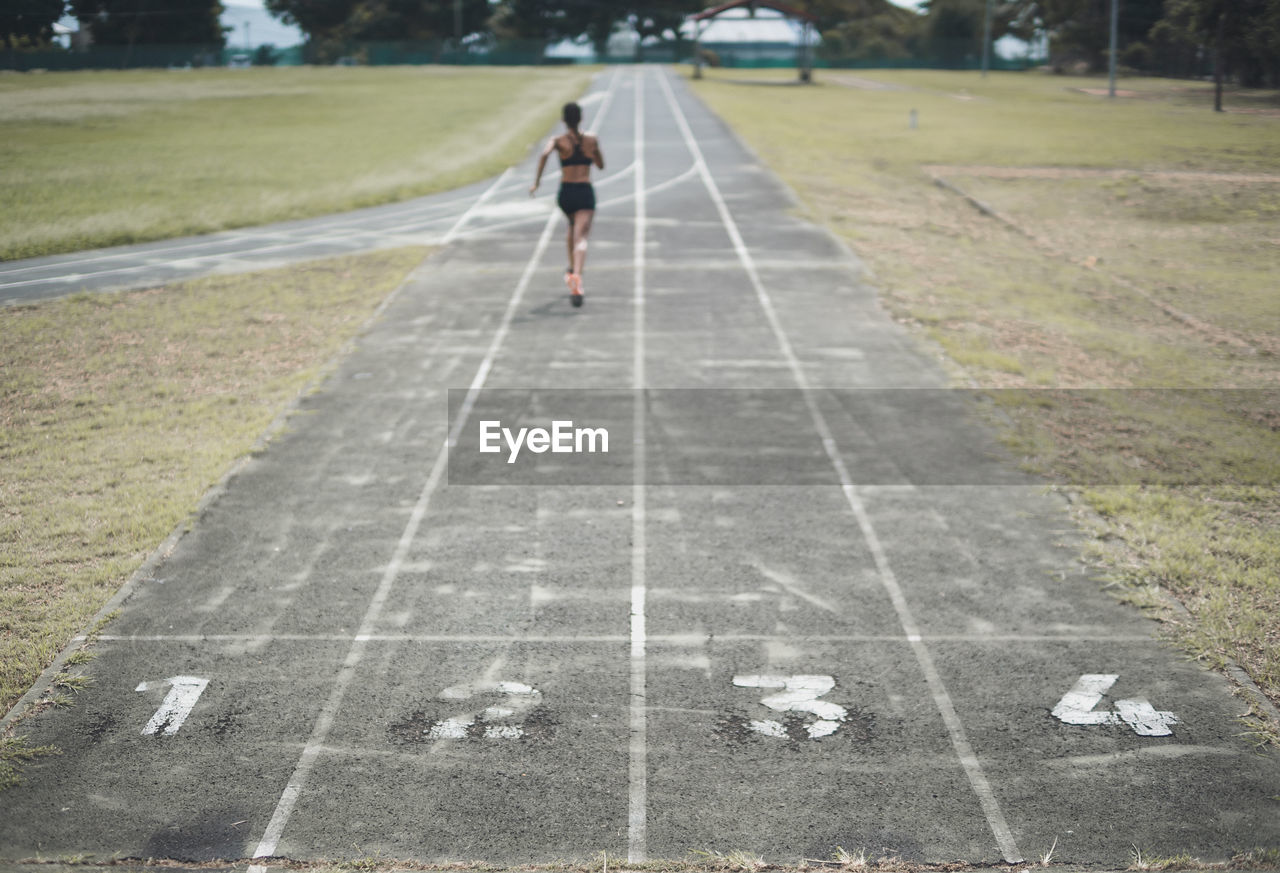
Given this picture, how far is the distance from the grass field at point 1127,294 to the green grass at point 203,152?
9979mm

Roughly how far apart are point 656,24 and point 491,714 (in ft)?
319

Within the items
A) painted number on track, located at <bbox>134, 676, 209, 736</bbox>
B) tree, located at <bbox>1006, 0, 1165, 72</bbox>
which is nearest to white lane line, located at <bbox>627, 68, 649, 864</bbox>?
painted number on track, located at <bbox>134, 676, 209, 736</bbox>

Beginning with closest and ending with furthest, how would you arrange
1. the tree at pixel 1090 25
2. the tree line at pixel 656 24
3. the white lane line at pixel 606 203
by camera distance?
1. the white lane line at pixel 606 203
2. the tree line at pixel 656 24
3. the tree at pixel 1090 25

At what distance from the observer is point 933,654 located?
18.6 ft

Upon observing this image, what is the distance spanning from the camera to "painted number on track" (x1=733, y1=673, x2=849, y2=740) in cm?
502

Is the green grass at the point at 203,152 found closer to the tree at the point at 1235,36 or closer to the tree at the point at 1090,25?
the tree at the point at 1235,36

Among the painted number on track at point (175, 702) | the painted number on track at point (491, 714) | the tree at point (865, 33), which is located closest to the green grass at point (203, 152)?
the painted number on track at point (175, 702)

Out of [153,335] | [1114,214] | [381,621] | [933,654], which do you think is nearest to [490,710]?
[381,621]

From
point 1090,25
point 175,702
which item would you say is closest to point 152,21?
point 1090,25

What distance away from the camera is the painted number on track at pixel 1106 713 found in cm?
503

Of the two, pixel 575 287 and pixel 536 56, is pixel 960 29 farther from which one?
pixel 575 287

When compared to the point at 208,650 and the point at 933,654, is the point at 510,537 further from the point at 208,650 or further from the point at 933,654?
the point at 933,654

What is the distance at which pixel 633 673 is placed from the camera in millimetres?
5484

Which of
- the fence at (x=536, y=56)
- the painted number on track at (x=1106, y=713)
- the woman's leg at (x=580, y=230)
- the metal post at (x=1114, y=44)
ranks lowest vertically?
the painted number on track at (x=1106, y=713)
